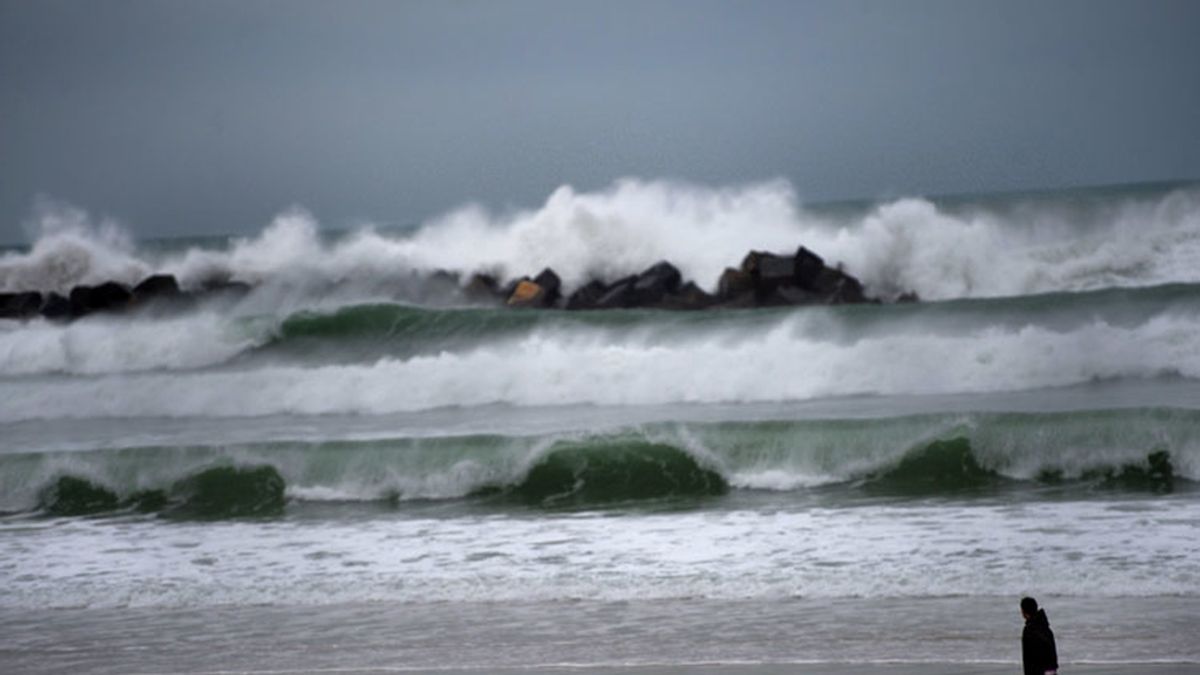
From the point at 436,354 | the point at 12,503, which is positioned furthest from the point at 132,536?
the point at 436,354

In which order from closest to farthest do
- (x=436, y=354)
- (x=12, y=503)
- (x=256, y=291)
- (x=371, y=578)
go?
(x=371, y=578) → (x=12, y=503) → (x=436, y=354) → (x=256, y=291)

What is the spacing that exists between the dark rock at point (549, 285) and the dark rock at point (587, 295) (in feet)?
0.90

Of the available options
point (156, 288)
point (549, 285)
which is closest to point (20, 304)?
point (156, 288)

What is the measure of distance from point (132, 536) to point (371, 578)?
3427 mm

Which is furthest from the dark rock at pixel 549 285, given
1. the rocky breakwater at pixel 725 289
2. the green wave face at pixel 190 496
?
the green wave face at pixel 190 496

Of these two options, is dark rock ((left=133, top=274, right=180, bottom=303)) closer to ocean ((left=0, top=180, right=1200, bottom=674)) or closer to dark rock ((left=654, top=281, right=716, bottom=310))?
ocean ((left=0, top=180, right=1200, bottom=674))

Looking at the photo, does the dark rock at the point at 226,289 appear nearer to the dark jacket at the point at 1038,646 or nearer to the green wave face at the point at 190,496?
the green wave face at the point at 190,496

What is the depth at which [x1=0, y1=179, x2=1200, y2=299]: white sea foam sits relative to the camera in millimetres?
26688

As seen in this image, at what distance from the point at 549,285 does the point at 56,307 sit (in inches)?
419

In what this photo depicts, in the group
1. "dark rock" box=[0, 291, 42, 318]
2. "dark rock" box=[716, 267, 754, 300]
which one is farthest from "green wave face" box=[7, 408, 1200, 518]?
"dark rock" box=[0, 291, 42, 318]

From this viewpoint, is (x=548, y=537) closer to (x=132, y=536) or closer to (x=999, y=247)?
(x=132, y=536)

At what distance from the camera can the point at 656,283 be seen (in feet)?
85.7

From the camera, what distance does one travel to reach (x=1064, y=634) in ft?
26.2

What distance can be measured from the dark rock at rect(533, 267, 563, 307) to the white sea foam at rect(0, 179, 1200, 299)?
0.36 metres
